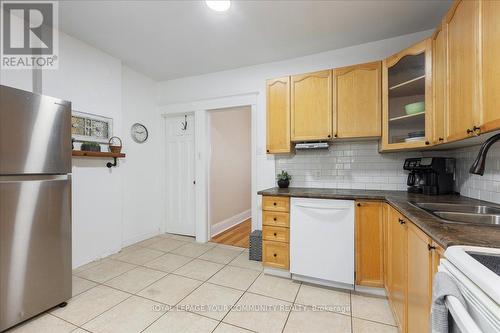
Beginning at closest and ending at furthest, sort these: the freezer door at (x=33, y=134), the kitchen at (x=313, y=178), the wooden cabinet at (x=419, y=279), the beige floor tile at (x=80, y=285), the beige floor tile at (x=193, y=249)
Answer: the wooden cabinet at (x=419, y=279)
the kitchen at (x=313, y=178)
the freezer door at (x=33, y=134)
the beige floor tile at (x=80, y=285)
the beige floor tile at (x=193, y=249)

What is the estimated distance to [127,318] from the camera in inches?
66.8

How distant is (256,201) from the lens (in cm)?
307

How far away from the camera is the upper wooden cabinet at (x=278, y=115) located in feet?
8.33


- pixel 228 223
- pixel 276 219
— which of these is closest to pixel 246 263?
pixel 276 219

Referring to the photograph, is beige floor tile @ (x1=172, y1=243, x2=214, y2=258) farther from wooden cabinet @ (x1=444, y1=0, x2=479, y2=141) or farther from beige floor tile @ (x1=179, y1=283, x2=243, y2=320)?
wooden cabinet @ (x1=444, y1=0, x2=479, y2=141)

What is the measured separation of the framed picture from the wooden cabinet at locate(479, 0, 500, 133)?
346 centimetres

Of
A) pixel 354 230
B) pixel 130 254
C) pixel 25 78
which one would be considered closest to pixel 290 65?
pixel 354 230

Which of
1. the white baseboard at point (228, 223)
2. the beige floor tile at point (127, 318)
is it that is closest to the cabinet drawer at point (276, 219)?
the beige floor tile at point (127, 318)

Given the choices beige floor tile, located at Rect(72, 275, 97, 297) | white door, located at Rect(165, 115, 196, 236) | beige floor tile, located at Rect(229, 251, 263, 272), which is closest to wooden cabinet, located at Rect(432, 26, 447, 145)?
beige floor tile, located at Rect(229, 251, 263, 272)

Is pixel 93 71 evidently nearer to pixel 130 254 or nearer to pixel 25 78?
pixel 25 78

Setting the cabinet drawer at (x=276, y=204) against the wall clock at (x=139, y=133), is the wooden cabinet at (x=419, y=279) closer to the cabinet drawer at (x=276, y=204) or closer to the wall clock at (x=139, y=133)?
the cabinet drawer at (x=276, y=204)

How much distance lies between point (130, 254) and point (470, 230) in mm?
3343

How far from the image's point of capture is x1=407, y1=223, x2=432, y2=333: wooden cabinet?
0.97 m

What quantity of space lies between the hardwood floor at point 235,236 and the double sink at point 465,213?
2.40 m
